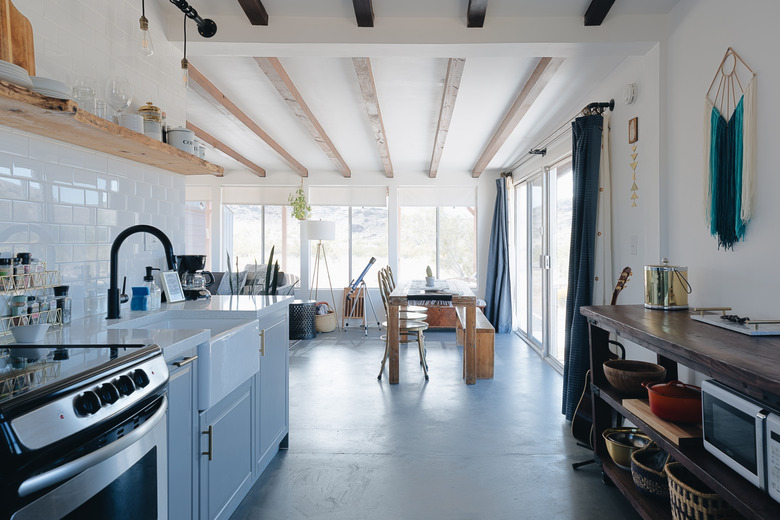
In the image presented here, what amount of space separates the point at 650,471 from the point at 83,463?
1999 millimetres

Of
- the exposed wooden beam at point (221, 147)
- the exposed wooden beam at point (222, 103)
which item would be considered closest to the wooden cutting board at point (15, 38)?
the exposed wooden beam at point (222, 103)

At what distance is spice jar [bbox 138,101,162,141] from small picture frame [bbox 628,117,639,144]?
275cm

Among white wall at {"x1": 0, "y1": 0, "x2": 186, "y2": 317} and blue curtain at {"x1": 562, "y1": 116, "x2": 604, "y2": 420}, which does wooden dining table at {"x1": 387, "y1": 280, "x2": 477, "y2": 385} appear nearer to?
blue curtain at {"x1": 562, "y1": 116, "x2": 604, "y2": 420}

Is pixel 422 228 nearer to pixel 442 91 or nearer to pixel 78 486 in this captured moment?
pixel 442 91

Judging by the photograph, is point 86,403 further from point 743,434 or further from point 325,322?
point 325,322

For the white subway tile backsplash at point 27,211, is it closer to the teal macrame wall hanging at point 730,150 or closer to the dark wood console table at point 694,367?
the dark wood console table at point 694,367

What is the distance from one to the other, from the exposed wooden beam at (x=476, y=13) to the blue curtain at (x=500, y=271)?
4066mm

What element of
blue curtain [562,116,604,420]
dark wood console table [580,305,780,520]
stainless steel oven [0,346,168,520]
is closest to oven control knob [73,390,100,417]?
stainless steel oven [0,346,168,520]

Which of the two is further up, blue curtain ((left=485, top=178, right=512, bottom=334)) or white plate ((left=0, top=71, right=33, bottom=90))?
white plate ((left=0, top=71, right=33, bottom=90))

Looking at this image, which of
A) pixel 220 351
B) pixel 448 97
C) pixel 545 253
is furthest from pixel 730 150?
pixel 545 253

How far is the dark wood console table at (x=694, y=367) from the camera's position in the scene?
3.84 feet

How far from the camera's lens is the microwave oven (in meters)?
1.18

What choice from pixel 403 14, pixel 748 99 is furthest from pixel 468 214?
pixel 748 99

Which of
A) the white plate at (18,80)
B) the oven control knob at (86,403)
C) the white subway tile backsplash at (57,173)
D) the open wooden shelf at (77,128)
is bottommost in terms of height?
the oven control knob at (86,403)
